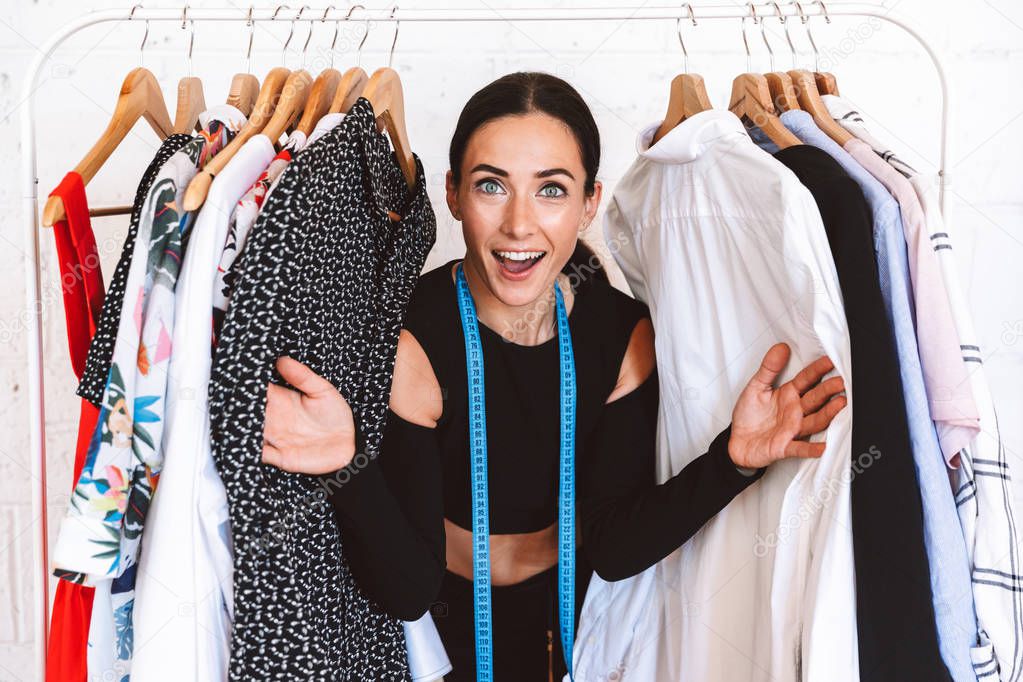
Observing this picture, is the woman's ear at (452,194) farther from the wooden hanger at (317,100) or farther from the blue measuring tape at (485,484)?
the wooden hanger at (317,100)

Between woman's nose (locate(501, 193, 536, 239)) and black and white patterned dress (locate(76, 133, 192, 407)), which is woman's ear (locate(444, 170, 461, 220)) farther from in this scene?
black and white patterned dress (locate(76, 133, 192, 407))

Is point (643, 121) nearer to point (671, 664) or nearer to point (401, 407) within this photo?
point (401, 407)

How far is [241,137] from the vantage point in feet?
3.22

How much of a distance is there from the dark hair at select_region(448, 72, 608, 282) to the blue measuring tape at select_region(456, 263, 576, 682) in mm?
196

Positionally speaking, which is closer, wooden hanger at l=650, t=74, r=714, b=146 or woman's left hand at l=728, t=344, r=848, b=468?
woman's left hand at l=728, t=344, r=848, b=468

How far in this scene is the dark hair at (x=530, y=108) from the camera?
3.77 feet

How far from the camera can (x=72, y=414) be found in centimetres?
171

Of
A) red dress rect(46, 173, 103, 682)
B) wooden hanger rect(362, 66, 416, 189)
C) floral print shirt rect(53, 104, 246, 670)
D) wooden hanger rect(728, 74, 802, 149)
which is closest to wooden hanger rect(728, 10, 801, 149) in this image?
wooden hanger rect(728, 74, 802, 149)

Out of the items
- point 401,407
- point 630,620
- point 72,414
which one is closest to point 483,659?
point 630,620

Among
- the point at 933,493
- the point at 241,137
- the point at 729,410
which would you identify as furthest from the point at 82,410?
the point at 933,493

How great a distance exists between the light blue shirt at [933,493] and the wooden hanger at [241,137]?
730 mm

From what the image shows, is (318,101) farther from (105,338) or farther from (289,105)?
(105,338)

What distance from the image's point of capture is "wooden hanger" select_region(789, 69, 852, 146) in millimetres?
1036

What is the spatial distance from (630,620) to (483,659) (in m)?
0.24
